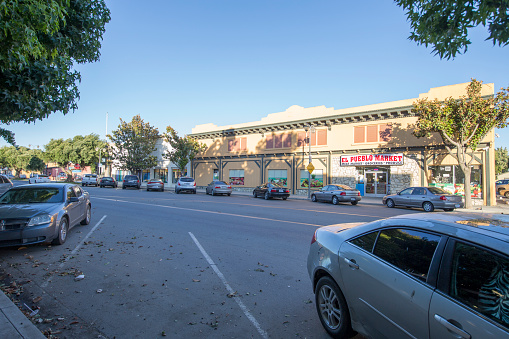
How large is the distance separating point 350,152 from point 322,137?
3.23 meters

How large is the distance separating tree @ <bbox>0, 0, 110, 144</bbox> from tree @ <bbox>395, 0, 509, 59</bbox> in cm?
607

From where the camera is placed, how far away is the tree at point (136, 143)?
43.1m

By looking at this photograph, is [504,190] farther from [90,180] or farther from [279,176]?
[90,180]

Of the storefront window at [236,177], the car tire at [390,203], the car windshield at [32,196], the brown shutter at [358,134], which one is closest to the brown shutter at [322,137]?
the brown shutter at [358,134]

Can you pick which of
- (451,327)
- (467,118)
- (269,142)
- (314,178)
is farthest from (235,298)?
(269,142)

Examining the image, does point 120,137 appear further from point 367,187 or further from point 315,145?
point 367,187

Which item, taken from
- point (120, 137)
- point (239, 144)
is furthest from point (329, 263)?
point (120, 137)

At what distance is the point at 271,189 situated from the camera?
79.7 ft

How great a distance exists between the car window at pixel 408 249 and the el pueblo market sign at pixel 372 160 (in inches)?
923

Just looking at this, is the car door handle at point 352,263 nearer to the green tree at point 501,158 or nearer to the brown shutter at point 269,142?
the brown shutter at point 269,142

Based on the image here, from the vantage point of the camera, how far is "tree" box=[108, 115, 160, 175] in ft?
141

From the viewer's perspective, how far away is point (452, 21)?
5062mm

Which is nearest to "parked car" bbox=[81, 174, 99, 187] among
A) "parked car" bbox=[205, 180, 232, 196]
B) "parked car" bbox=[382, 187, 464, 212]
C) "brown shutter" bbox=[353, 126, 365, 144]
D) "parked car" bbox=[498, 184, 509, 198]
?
"parked car" bbox=[205, 180, 232, 196]

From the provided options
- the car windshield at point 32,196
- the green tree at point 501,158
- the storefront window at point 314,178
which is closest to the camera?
the car windshield at point 32,196
